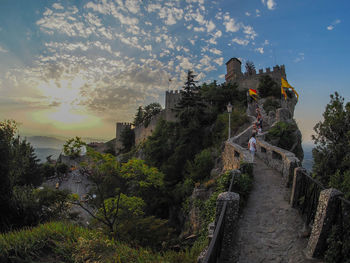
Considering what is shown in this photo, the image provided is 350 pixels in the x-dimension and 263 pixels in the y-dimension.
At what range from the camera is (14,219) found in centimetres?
1115

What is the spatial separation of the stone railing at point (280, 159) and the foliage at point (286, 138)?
2397 mm

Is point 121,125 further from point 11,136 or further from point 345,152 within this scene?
point 345,152

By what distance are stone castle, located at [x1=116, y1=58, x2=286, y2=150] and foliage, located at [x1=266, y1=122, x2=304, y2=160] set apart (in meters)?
22.2

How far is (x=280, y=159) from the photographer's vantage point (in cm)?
1045

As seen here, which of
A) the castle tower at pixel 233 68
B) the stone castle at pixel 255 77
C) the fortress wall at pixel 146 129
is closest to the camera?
the stone castle at pixel 255 77

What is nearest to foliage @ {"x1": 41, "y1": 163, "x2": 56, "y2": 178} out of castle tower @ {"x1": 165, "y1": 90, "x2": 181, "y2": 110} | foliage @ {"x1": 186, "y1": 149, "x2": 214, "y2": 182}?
castle tower @ {"x1": 165, "y1": 90, "x2": 181, "y2": 110}

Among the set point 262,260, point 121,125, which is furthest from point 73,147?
point 121,125

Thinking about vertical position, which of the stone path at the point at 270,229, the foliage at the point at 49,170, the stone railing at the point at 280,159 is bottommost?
the foliage at the point at 49,170

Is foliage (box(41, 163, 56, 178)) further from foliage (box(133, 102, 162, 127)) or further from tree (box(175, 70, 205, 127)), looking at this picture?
tree (box(175, 70, 205, 127))

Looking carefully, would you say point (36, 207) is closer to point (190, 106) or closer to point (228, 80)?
point (190, 106)

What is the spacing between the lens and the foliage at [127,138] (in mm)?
54125

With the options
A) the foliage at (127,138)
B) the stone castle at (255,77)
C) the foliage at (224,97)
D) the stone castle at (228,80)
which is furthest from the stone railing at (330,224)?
the foliage at (127,138)

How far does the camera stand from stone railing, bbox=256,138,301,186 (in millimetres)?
7789

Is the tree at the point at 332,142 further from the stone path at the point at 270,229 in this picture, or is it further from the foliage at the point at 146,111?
the foliage at the point at 146,111
